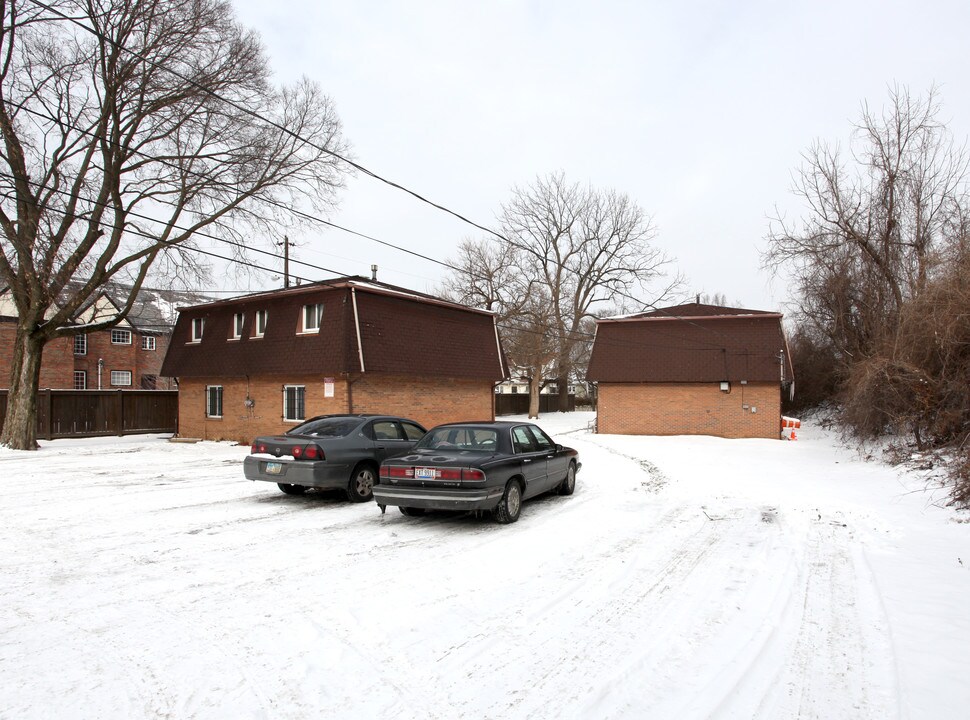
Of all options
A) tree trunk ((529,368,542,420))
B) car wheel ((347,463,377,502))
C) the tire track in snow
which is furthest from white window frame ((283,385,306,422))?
tree trunk ((529,368,542,420))

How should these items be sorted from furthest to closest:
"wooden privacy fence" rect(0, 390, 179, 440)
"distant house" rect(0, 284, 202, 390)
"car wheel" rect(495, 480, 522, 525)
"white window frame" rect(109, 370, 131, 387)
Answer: "white window frame" rect(109, 370, 131, 387) < "distant house" rect(0, 284, 202, 390) < "wooden privacy fence" rect(0, 390, 179, 440) < "car wheel" rect(495, 480, 522, 525)

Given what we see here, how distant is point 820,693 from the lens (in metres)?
3.69

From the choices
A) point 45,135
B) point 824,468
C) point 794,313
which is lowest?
point 824,468

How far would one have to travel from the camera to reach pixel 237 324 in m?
22.8

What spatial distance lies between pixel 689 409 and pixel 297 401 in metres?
16.5

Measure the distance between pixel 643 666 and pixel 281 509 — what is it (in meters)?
6.72

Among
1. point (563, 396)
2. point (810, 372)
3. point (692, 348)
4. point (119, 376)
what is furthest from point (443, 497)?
point (563, 396)

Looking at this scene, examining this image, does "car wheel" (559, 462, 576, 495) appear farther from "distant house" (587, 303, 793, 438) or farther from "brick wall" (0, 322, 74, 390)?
"brick wall" (0, 322, 74, 390)

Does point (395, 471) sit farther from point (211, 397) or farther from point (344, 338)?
point (211, 397)

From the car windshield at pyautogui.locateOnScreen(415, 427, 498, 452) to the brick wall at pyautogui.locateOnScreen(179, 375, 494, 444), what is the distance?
10072 millimetres

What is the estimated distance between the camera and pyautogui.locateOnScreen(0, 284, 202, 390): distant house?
36406 millimetres

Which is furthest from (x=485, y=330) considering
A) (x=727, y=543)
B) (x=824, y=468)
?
(x=727, y=543)

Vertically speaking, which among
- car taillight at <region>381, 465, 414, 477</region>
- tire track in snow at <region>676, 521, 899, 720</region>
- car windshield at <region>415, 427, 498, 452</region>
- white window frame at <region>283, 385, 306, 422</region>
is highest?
white window frame at <region>283, 385, 306, 422</region>

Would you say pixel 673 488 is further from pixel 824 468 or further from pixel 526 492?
pixel 824 468
